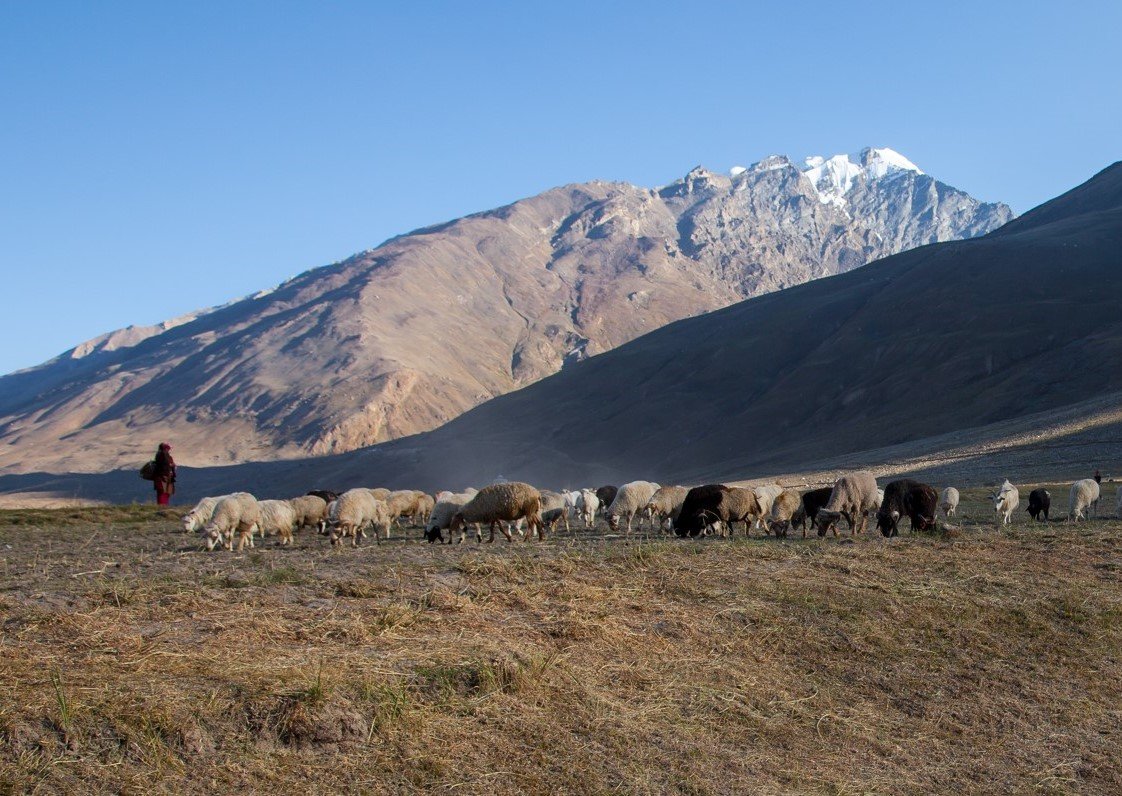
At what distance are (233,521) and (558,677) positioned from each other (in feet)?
41.9

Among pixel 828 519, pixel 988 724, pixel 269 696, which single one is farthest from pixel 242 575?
pixel 828 519

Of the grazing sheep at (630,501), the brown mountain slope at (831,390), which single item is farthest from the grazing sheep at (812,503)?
the brown mountain slope at (831,390)

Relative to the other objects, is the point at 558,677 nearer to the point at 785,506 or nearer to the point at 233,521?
the point at 233,521

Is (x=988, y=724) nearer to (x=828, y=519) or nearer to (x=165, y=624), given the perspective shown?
(x=165, y=624)

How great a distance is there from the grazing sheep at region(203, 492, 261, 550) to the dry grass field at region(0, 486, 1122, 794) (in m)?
5.32

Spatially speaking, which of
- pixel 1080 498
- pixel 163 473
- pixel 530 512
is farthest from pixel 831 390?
pixel 530 512

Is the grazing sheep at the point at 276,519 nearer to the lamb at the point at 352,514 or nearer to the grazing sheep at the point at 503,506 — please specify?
the lamb at the point at 352,514

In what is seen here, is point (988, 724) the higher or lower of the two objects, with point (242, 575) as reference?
lower

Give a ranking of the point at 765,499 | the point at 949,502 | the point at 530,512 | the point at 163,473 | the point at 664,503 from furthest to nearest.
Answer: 1. the point at 949,502
2. the point at 163,473
3. the point at 664,503
4. the point at 765,499
5. the point at 530,512

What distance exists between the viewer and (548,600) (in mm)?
10500

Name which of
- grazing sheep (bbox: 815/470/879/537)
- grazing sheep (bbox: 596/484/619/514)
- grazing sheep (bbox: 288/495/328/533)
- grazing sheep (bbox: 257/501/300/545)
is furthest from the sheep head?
grazing sheep (bbox: 596/484/619/514)

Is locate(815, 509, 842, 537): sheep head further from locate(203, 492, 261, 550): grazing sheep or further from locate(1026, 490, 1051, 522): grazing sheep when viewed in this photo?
locate(203, 492, 261, 550): grazing sheep

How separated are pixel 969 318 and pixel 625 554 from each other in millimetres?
109206

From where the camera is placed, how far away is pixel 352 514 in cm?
2056
